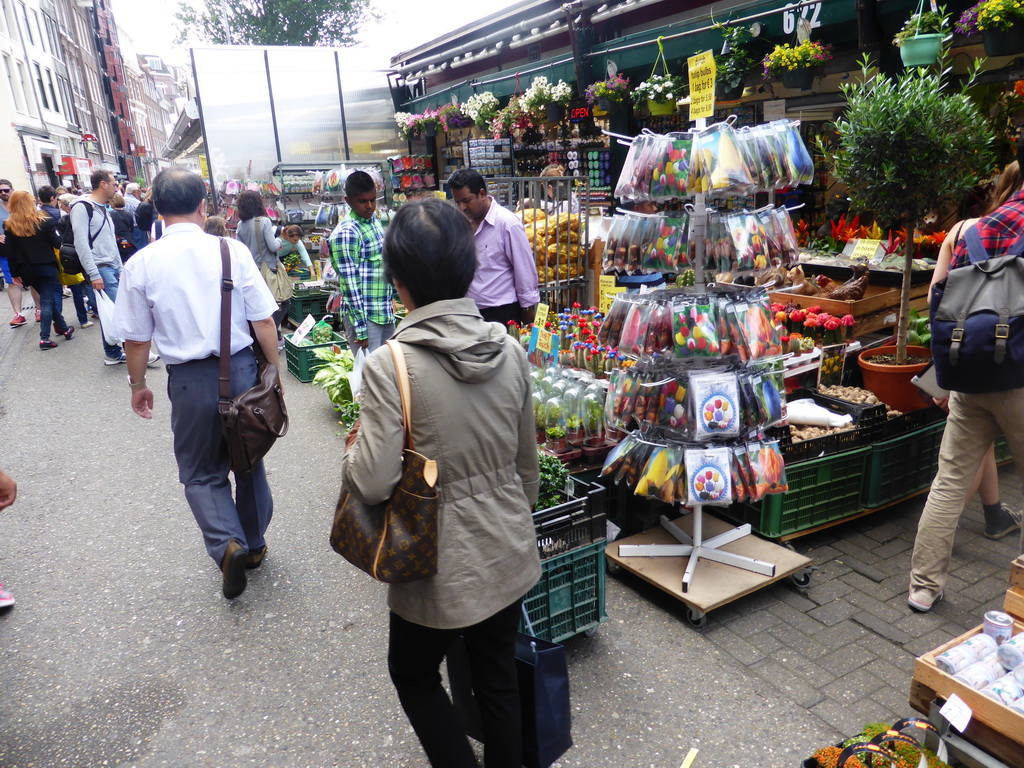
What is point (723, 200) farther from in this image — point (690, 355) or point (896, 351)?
point (896, 351)

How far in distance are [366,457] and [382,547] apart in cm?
22

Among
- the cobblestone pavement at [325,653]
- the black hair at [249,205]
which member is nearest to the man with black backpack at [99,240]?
the black hair at [249,205]

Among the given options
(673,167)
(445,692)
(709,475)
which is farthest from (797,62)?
(445,692)

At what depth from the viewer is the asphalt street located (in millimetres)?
2408

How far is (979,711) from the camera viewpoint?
1953 mm

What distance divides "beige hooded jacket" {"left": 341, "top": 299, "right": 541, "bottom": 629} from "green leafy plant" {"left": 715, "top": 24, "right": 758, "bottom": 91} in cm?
543

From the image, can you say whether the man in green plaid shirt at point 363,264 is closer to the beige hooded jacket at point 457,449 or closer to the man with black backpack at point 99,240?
the beige hooded jacket at point 457,449

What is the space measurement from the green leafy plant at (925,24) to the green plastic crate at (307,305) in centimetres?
663

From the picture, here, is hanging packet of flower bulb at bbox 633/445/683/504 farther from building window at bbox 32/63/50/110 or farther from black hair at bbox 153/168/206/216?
building window at bbox 32/63/50/110

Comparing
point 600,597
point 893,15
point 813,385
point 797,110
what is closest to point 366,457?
point 600,597

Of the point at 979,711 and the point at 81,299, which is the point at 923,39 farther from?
the point at 81,299

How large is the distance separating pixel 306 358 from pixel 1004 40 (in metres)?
6.04

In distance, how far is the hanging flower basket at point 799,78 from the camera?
18.3ft

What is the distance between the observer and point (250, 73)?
9.64m
